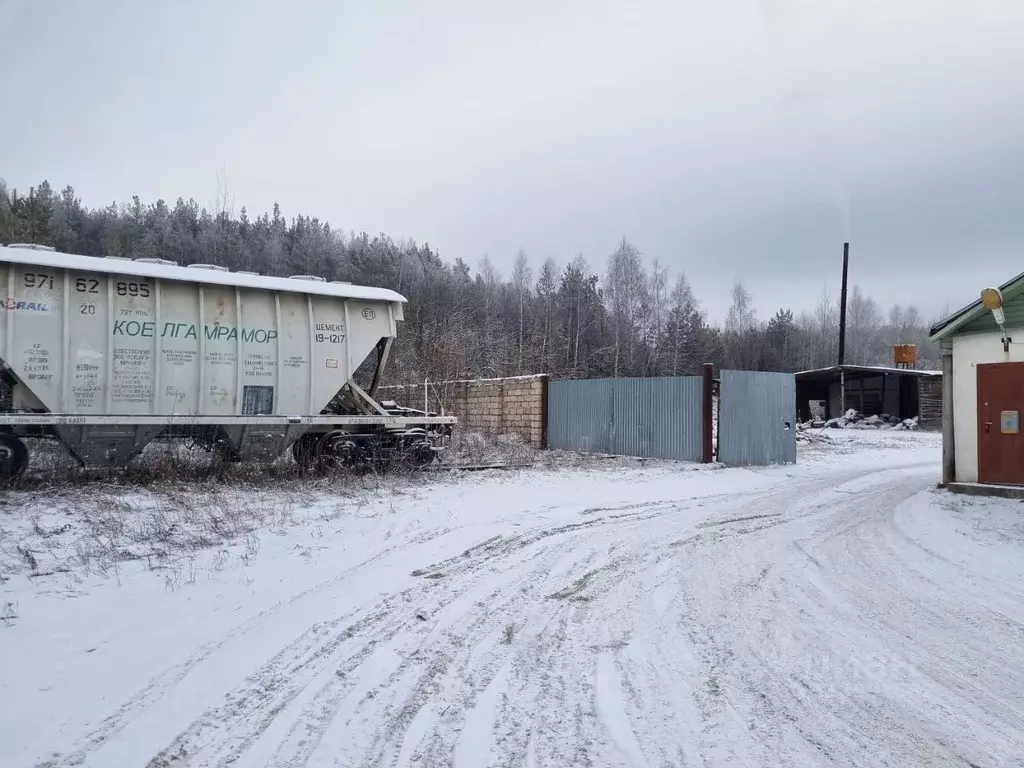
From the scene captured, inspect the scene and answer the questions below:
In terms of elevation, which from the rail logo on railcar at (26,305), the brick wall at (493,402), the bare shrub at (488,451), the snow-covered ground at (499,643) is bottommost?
the snow-covered ground at (499,643)

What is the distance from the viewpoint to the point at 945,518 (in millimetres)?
8977

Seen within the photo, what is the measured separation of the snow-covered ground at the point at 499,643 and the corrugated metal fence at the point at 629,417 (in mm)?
6684

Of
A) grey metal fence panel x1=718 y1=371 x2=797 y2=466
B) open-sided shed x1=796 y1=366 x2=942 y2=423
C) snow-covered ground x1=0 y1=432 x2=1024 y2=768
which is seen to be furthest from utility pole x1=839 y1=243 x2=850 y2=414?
snow-covered ground x1=0 y1=432 x2=1024 y2=768

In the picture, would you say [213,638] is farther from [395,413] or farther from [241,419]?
[395,413]

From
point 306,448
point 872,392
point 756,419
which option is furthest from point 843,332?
point 306,448

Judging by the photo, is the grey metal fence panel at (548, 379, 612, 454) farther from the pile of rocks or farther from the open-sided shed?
the open-sided shed

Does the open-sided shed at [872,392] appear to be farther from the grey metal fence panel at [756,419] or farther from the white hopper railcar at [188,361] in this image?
the white hopper railcar at [188,361]

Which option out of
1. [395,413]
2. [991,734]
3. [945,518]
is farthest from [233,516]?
[945,518]

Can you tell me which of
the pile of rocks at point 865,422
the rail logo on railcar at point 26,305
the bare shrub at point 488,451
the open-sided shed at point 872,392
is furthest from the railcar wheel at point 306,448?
the open-sided shed at point 872,392

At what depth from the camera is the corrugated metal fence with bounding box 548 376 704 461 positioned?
14789mm

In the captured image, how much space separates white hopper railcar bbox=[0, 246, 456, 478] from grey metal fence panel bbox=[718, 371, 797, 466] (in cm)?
672

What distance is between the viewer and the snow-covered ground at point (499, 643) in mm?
3037

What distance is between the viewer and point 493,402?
2030cm

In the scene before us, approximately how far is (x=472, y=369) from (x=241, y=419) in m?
22.8
